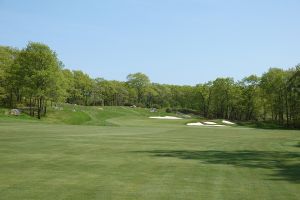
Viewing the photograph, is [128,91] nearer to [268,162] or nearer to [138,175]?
[268,162]

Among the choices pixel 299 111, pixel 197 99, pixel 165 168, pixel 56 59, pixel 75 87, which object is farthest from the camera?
pixel 75 87

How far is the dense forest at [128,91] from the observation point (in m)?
79.9

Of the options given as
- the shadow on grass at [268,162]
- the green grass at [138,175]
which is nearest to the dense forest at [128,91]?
the shadow on grass at [268,162]

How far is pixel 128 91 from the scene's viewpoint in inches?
7490

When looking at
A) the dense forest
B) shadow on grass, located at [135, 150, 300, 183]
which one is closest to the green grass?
shadow on grass, located at [135, 150, 300, 183]

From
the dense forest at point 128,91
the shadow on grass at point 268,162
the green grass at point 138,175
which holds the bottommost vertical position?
the shadow on grass at point 268,162

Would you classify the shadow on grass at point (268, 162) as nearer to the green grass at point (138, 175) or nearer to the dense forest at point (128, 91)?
the green grass at point (138, 175)

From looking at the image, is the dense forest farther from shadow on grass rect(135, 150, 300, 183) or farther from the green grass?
the green grass

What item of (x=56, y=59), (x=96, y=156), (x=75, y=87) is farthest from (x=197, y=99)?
(x=96, y=156)

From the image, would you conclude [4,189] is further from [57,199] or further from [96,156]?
[96,156]

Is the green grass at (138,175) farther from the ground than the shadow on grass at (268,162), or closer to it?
farther from the ground

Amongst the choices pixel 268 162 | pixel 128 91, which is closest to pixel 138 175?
pixel 268 162

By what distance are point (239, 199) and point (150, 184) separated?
3.02 metres

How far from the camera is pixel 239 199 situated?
11219 millimetres
